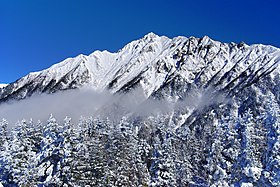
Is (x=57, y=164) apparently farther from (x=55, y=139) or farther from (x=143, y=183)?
(x=143, y=183)

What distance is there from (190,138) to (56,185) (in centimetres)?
2650

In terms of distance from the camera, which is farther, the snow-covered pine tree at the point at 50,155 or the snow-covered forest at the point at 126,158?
the snow-covered pine tree at the point at 50,155

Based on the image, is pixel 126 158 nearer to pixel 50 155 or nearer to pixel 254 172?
pixel 50 155

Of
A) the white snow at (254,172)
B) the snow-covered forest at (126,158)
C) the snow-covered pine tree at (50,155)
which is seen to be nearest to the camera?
the white snow at (254,172)

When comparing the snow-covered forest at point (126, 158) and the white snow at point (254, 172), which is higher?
the snow-covered forest at point (126, 158)

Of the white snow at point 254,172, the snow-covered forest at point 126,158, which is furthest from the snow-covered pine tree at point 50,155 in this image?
the white snow at point 254,172

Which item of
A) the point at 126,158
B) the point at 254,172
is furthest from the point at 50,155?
the point at 254,172

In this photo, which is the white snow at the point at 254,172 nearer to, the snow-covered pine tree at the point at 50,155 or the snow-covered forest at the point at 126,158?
the snow-covered forest at the point at 126,158

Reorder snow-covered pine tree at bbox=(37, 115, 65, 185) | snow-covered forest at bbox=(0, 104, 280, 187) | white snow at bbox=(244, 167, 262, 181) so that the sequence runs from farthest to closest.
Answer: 1. snow-covered pine tree at bbox=(37, 115, 65, 185)
2. snow-covered forest at bbox=(0, 104, 280, 187)
3. white snow at bbox=(244, 167, 262, 181)

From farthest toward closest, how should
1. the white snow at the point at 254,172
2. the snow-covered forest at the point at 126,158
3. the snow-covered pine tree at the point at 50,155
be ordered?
the snow-covered pine tree at the point at 50,155 → the snow-covered forest at the point at 126,158 → the white snow at the point at 254,172

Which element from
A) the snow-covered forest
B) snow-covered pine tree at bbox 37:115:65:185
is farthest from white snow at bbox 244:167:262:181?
snow-covered pine tree at bbox 37:115:65:185

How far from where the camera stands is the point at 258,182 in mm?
38000

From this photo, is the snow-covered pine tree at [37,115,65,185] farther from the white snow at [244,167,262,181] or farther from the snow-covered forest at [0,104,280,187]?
the white snow at [244,167,262,181]

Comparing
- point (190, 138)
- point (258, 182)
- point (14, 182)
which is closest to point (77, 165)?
point (14, 182)
